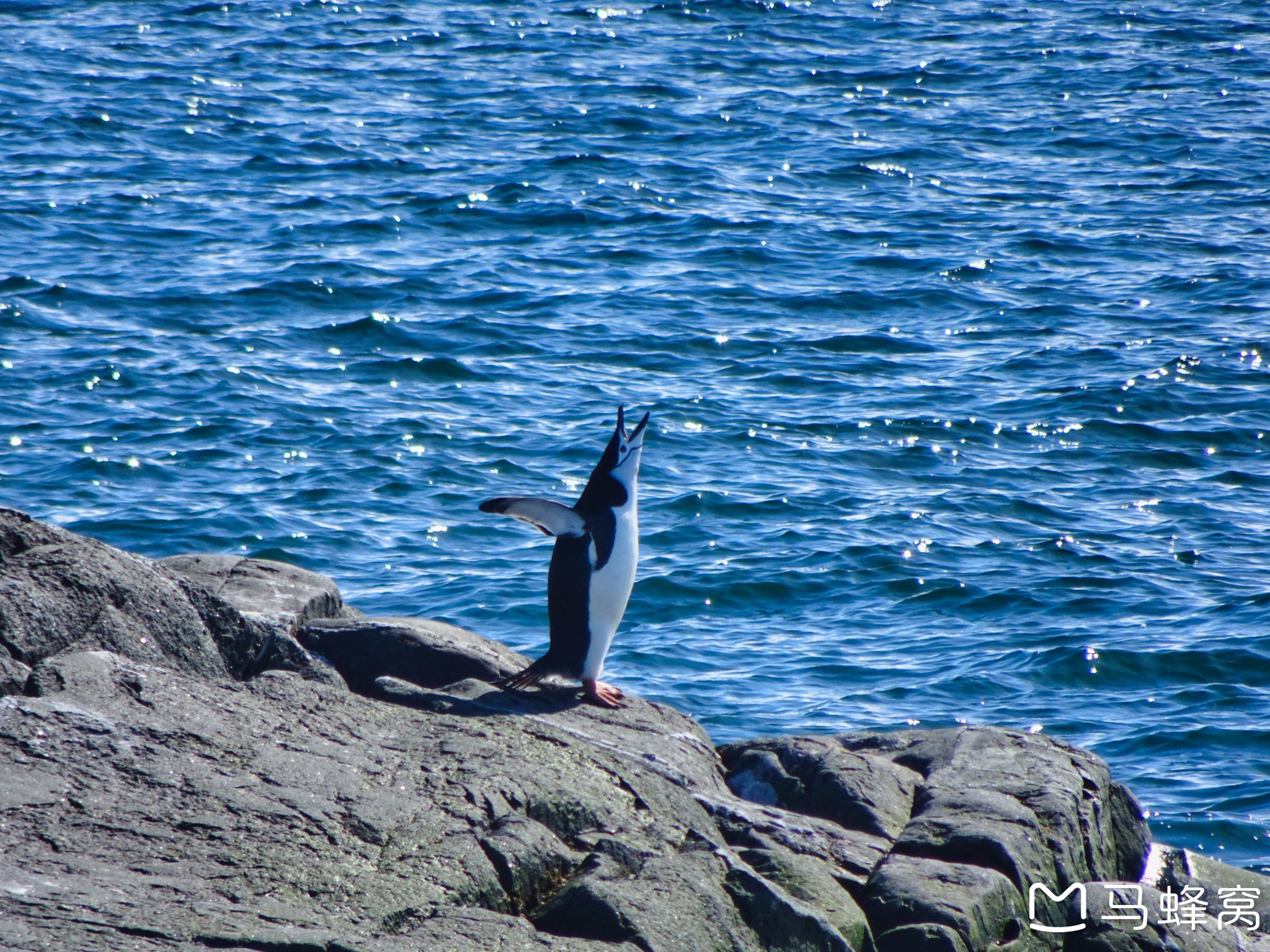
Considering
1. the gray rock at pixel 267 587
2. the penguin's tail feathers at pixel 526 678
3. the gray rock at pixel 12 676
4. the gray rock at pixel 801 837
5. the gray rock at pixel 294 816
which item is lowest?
the gray rock at pixel 801 837

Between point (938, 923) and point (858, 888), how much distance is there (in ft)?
1.14

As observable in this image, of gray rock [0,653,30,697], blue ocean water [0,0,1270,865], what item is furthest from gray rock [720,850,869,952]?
blue ocean water [0,0,1270,865]

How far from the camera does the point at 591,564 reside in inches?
275

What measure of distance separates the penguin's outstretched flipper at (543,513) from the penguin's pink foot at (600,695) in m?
0.75

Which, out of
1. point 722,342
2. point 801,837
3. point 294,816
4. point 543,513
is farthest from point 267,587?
point 722,342

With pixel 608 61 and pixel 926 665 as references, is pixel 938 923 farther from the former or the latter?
pixel 608 61

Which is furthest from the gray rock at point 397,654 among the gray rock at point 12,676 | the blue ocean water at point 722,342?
the blue ocean water at point 722,342

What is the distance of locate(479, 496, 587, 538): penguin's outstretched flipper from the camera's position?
6.54 meters

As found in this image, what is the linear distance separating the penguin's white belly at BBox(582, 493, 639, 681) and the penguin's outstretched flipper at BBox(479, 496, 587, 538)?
6.4 inches

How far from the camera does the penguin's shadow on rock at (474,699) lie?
5949 millimetres

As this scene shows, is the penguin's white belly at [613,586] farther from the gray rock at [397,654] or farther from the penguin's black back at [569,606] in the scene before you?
the gray rock at [397,654]

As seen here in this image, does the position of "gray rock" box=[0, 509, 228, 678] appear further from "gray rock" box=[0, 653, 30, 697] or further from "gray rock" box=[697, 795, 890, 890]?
"gray rock" box=[697, 795, 890, 890]

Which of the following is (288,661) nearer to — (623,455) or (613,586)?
(613,586)

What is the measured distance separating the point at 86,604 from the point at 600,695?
228cm
